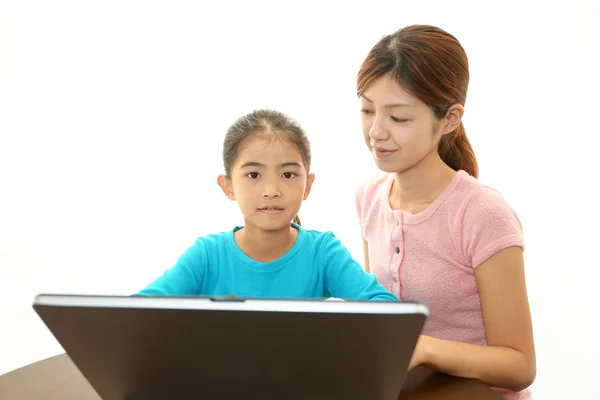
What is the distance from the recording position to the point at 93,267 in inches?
122

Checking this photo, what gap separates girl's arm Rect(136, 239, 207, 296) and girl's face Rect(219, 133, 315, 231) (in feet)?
0.47

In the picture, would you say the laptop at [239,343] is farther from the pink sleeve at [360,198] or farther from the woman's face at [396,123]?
the pink sleeve at [360,198]

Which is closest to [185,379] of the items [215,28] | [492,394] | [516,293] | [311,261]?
[492,394]

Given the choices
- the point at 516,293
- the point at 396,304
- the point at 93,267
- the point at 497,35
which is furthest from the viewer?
the point at 93,267

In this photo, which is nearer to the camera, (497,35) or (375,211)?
(375,211)

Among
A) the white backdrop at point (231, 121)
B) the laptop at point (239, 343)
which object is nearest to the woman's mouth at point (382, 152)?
the laptop at point (239, 343)

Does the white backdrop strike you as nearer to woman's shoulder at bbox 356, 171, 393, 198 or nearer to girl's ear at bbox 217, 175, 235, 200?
woman's shoulder at bbox 356, 171, 393, 198

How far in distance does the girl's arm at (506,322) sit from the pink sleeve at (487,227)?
0.06 feet

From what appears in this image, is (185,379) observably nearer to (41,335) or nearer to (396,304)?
(396,304)

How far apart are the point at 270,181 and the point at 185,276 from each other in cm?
28

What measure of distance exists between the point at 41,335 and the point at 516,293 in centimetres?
229

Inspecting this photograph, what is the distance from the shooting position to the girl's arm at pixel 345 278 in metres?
1.56

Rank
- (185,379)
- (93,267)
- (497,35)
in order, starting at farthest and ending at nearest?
(93,267)
(497,35)
(185,379)

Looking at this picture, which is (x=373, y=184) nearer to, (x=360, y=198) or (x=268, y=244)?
(x=360, y=198)
